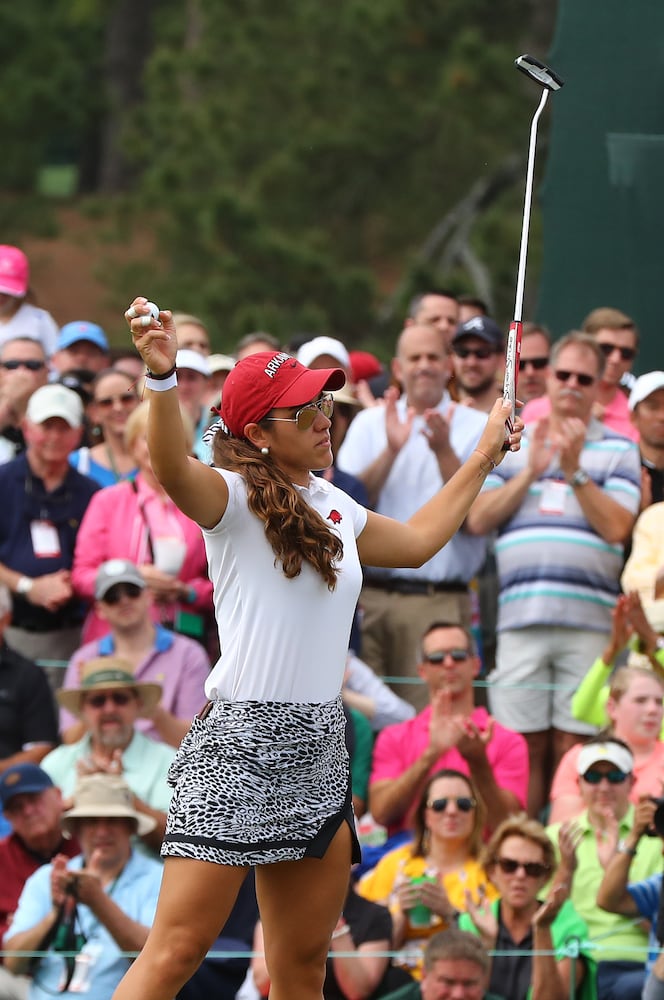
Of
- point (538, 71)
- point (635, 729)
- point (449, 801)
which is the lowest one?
point (449, 801)

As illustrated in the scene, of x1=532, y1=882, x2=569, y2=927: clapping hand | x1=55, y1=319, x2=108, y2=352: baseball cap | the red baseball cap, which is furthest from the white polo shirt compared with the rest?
x1=55, y1=319, x2=108, y2=352: baseball cap

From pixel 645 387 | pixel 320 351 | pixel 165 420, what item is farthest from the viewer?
pixel 320 351

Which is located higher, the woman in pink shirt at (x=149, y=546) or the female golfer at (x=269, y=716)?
the woman in pink shirt at (x=149, y=546)

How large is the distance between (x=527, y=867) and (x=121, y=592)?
86.6 inches

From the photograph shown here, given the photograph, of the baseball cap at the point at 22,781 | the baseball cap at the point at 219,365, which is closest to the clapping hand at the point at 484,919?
the baseball cap at the point at 22,781

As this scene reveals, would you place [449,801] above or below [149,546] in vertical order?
below

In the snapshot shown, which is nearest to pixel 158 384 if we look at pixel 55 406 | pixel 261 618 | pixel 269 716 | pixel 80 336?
pixel 261 618

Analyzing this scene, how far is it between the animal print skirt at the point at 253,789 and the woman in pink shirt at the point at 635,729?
2.76 meters

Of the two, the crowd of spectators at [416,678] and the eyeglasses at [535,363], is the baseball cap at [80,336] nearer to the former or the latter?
the crowd of spectators at [416,678]

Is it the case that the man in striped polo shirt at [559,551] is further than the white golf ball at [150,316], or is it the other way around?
the man in striped polo shirt at [559,551]

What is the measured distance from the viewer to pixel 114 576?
323 inches

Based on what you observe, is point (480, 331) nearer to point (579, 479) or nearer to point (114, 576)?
point (579, 479)

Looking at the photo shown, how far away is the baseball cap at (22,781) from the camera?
300 inches

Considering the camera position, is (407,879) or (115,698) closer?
(407,879)
